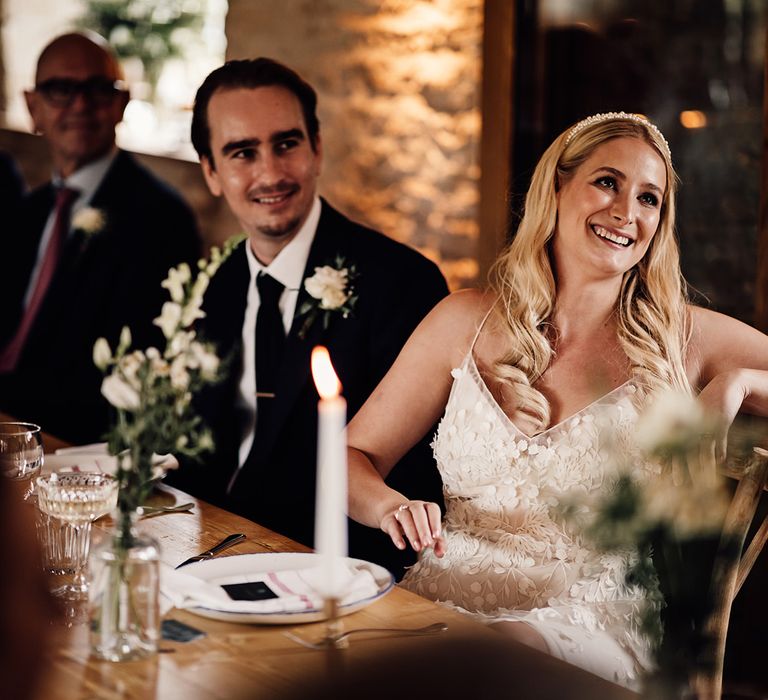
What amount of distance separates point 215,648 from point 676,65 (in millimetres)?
3074

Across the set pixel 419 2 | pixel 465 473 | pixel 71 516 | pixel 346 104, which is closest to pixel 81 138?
pixel 346 104

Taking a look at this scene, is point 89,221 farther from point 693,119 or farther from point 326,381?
point 326,381

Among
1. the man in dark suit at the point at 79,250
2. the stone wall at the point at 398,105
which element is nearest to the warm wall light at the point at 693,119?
the stone wall at the point at 398,105

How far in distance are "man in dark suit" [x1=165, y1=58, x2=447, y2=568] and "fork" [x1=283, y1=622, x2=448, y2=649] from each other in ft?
3.77

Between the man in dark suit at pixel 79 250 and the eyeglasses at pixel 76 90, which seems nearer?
the man in dark suit at pixel 79 250

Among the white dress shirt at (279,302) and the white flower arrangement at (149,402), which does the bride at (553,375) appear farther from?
the white flower arrangement at (149,402)

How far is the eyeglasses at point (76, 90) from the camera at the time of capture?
447cm

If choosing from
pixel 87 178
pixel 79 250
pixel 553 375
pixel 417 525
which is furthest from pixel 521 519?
pixel 87 178

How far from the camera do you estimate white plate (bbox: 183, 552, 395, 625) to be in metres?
1.46

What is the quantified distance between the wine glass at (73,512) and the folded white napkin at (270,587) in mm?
142

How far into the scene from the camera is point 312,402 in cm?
278

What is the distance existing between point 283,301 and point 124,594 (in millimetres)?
1637

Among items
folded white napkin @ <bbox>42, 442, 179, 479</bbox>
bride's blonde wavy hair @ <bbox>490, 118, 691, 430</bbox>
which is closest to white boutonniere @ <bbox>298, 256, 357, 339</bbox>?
bride's blonde wavy hair @ <bbox>490, 118, 691, 430</bbox>

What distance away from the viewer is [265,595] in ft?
5.04
